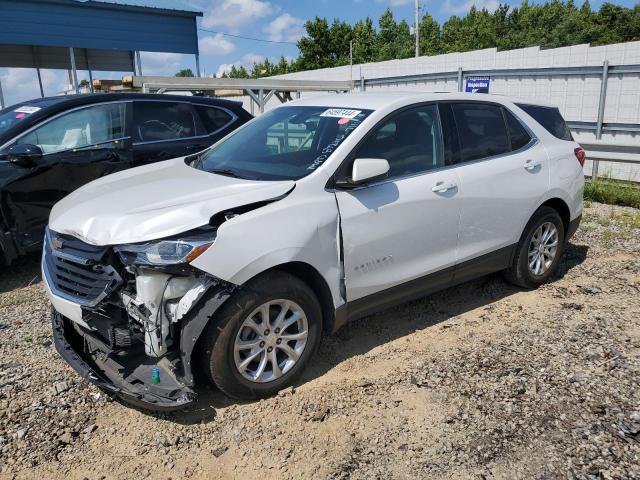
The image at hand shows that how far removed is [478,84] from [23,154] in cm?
983

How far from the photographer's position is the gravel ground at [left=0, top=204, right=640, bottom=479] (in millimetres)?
2729

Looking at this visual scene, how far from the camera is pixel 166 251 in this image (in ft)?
9.20

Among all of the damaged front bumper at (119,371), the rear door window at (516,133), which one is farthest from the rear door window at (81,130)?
the rear door window at (516,133)

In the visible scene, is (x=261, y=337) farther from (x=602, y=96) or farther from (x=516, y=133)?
(x=602, y=96)

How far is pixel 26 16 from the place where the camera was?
48.4 ft

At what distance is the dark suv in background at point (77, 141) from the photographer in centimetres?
501

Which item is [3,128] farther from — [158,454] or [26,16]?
[26,16]

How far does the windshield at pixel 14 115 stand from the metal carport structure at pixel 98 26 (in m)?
10.6

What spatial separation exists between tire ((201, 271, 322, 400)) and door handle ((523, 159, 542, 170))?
2384 mm

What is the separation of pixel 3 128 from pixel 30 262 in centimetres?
149

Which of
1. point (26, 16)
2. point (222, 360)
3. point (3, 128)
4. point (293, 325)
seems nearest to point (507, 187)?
point (293, 325)

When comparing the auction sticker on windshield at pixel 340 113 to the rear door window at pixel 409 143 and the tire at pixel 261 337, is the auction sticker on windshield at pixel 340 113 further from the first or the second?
the tire at pixel 261 337

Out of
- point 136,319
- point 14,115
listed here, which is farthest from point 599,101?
point 136,319

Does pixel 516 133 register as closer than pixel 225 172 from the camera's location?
No
